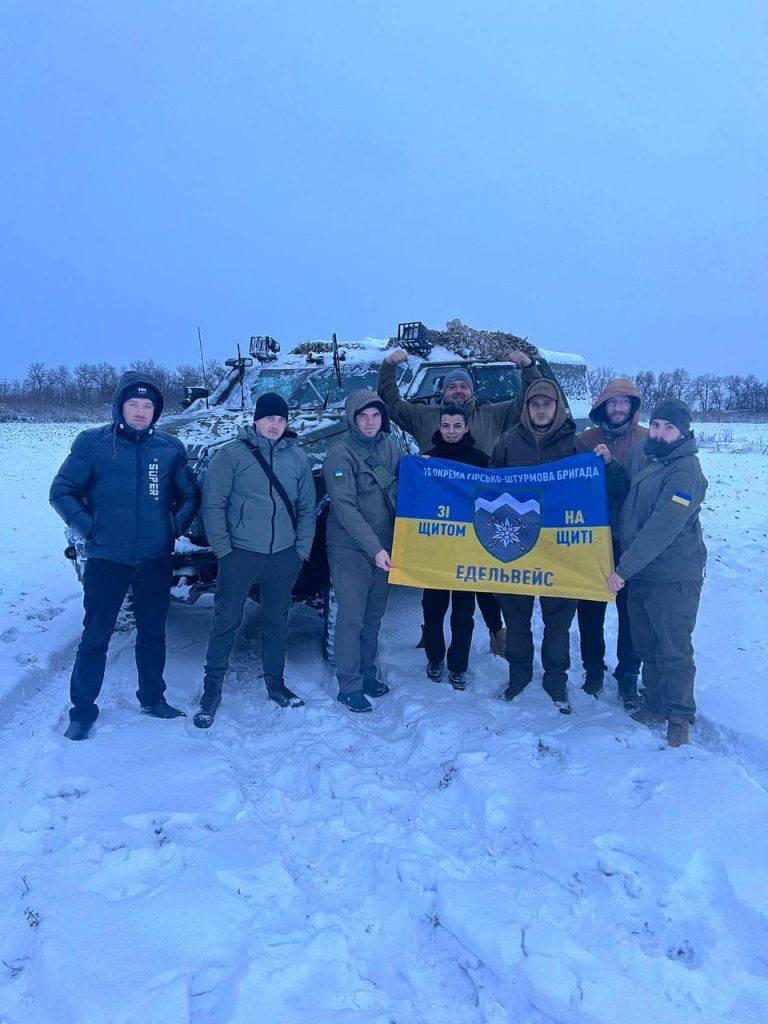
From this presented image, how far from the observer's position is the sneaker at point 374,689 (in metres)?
4.71

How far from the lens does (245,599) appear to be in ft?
14.4

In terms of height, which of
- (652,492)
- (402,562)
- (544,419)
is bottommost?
(402,562)

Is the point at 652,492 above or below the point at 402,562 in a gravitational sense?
above

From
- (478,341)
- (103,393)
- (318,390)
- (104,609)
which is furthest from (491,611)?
(103,393)

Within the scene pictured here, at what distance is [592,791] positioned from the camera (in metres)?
3.34

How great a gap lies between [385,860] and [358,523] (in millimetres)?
2085

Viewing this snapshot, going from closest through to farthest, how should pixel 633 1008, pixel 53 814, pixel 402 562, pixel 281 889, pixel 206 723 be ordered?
1. pixel 633 1008
2. pixel 281 889
3. pixel 53 814
4. pixel 206 723
5. pixel 402 562

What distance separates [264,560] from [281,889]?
80.5 inches

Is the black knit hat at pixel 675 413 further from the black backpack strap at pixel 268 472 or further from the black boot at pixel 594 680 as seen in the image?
the black backpack strap at pixel 268 472

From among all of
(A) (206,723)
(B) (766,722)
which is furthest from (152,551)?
(B) (766,722)

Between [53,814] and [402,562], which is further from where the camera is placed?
[402,562]

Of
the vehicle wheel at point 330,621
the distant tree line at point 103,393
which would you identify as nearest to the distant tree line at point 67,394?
the distant tree line at point 103,393

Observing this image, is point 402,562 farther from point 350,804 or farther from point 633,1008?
point 633,1008

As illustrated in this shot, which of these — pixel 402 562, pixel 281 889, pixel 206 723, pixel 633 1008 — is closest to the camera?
pixel 633 1008
